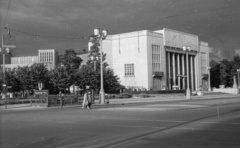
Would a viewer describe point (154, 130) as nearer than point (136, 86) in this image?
Yes

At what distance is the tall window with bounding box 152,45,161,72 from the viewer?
9400 centimetres

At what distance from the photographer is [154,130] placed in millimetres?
12648

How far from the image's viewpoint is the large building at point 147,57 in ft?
301

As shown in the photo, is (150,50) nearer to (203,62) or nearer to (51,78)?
(203,62)

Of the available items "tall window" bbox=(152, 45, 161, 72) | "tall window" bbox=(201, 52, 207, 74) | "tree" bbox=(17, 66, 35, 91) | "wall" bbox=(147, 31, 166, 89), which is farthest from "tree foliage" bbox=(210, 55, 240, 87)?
"tree" bbox=(17, 66, 35, 91)

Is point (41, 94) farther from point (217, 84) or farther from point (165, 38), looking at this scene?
point (217, 84)

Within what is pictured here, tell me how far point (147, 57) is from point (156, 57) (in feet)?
16.3

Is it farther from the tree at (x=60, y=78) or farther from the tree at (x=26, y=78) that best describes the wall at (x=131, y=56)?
the tree at (x=26, y=78)

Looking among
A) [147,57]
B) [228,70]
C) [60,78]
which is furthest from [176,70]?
[60,78]

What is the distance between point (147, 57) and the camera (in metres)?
91.3

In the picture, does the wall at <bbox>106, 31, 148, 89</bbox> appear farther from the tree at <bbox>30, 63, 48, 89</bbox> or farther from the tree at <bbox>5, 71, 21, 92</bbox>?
the tree at <bbox>5, 71, 21, 92</bbox>

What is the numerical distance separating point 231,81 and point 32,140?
4564 inches

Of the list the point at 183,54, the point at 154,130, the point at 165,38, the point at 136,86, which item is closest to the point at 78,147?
the point at 154,130

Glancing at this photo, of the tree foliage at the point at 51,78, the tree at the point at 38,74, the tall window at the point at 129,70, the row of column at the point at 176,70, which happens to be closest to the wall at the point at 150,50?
the row of column at the point at 176,70
